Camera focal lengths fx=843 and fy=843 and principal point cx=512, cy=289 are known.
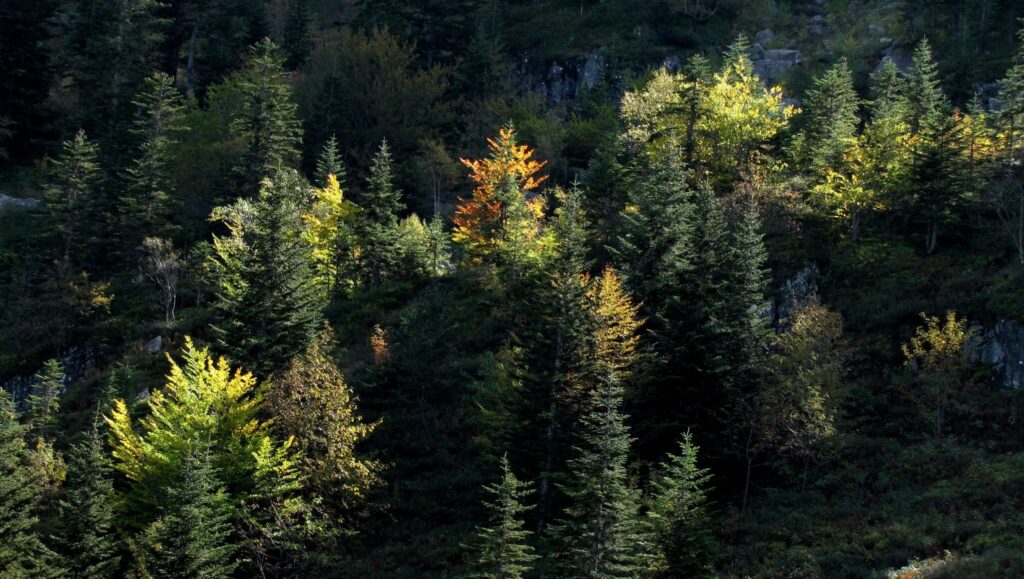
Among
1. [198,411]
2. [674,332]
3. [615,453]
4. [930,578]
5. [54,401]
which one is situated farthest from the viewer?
[54,401]

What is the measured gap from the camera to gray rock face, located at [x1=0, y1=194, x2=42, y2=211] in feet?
221

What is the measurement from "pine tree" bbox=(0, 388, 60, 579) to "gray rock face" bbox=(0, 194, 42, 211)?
41976 millimetres

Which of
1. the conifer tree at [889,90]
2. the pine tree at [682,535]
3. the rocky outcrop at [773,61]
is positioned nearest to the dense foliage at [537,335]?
the pine tree at [682,535]

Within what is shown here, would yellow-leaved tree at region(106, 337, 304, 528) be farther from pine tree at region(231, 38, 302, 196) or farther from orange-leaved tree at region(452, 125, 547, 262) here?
pine tree at region(231, 38, 302, 196)

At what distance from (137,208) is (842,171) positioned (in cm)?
4343

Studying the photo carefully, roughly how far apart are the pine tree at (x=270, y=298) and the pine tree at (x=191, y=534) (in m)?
6.55

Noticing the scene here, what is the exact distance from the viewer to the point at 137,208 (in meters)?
55.5

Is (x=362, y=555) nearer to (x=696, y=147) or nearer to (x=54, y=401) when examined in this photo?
(x=54, y=401)

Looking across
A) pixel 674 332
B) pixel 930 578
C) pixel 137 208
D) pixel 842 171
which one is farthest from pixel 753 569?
pixel 137 208

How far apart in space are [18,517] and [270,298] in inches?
465

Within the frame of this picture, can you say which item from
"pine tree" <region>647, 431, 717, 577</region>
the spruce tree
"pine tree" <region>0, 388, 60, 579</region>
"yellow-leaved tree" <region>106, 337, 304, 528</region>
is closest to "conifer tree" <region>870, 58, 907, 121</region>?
"pine tree" <region>647, 431, 717, 577</region>

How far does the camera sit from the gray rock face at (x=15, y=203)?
6725cm

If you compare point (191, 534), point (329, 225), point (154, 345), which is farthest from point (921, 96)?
point (154, 345)

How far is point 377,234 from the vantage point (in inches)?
1919
